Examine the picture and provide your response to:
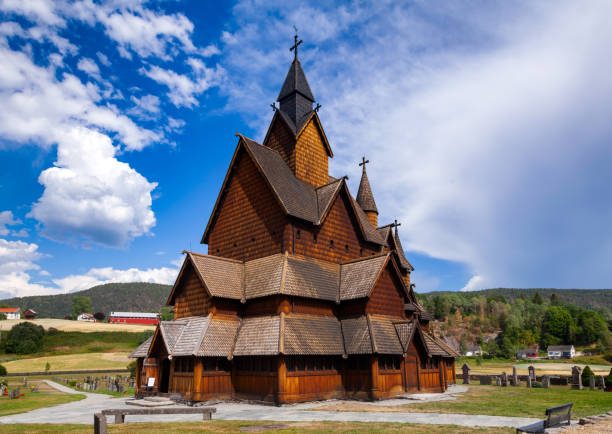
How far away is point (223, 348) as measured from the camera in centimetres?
2523

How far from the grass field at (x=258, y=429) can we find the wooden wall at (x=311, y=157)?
792 inches

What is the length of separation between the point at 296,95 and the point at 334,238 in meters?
12.8

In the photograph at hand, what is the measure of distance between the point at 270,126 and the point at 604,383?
33104mm

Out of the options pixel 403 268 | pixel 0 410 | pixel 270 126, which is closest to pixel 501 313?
pixel 403 268

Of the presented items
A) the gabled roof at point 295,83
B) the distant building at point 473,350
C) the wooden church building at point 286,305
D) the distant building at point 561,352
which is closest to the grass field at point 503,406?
the wooden church building at point 286,305

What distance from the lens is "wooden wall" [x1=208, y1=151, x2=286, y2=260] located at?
28.9m

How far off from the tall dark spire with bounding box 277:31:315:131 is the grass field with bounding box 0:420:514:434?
24144 mm

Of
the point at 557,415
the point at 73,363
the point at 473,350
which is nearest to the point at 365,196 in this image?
the point at 557,415

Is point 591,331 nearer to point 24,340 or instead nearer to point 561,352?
point 561,352

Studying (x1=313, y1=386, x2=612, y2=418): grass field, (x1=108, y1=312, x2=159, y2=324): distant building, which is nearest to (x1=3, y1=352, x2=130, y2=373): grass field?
(x1=313, y1=386, x2=612, y2=418): grass field

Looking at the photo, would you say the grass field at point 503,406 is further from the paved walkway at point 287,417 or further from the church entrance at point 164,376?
the church entrance at point 164,376

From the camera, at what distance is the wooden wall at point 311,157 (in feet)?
111

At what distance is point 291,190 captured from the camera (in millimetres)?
30172

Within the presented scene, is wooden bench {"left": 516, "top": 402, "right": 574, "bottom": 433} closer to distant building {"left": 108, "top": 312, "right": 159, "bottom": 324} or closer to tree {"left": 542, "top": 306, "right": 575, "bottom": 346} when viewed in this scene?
tree {"left": 542, "top": 306, "right": 575, "bottom": 346}
